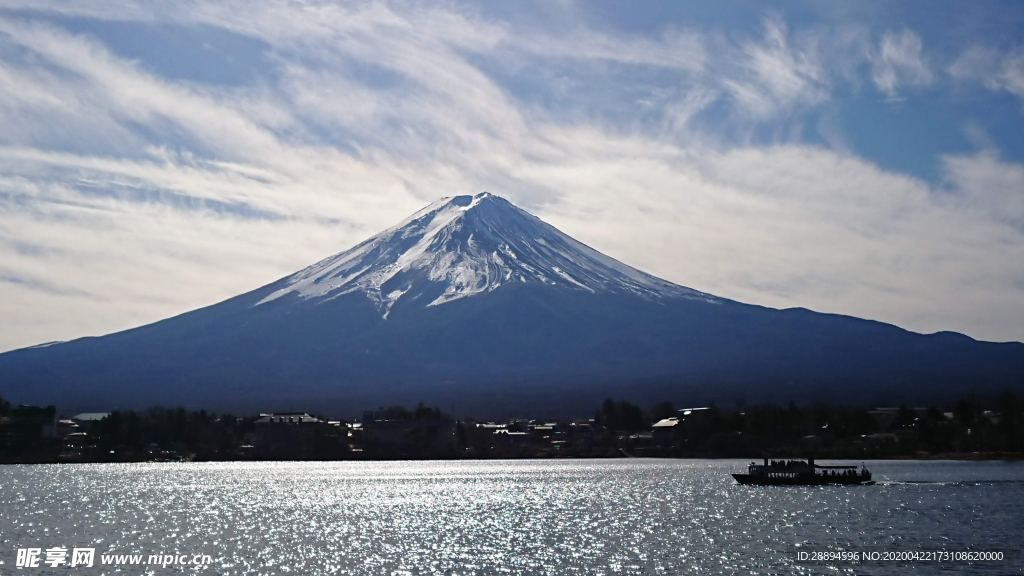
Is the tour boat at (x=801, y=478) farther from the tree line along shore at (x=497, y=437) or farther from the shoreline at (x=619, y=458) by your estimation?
the tree line along shore at (x=497, y=437)

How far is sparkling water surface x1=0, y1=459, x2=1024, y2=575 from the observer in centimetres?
4488

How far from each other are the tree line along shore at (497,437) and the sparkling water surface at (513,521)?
1031 inches

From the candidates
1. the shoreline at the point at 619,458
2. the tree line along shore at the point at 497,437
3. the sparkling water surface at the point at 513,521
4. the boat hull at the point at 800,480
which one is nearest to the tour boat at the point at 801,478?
the boat hull at the point at 800,480

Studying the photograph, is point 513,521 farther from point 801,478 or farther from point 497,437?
point 497,437

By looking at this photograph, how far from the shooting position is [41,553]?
4572 centimetres

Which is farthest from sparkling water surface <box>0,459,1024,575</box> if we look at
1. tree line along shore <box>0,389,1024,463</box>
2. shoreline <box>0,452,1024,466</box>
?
tree line along shore <box>0,389,1024,463</box>

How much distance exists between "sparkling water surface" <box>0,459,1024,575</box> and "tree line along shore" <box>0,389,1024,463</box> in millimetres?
26186

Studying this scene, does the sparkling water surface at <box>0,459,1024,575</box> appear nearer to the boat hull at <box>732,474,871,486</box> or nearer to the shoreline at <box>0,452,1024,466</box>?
the boat hull at <box>732,474,871,486</box>

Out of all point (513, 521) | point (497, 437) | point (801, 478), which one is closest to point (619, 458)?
point (497, 437)

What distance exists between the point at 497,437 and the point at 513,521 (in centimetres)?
7920

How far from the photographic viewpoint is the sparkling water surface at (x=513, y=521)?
147ft

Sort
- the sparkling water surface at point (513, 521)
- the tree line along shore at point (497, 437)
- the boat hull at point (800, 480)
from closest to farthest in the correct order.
→ the sparkling water surface at point (513, 521)
the boat hull at point (800, 480)
the tree line along shore at point (497, 437)

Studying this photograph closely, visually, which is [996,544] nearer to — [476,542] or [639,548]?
[639,548]

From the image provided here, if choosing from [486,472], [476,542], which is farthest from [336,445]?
[476,542]
